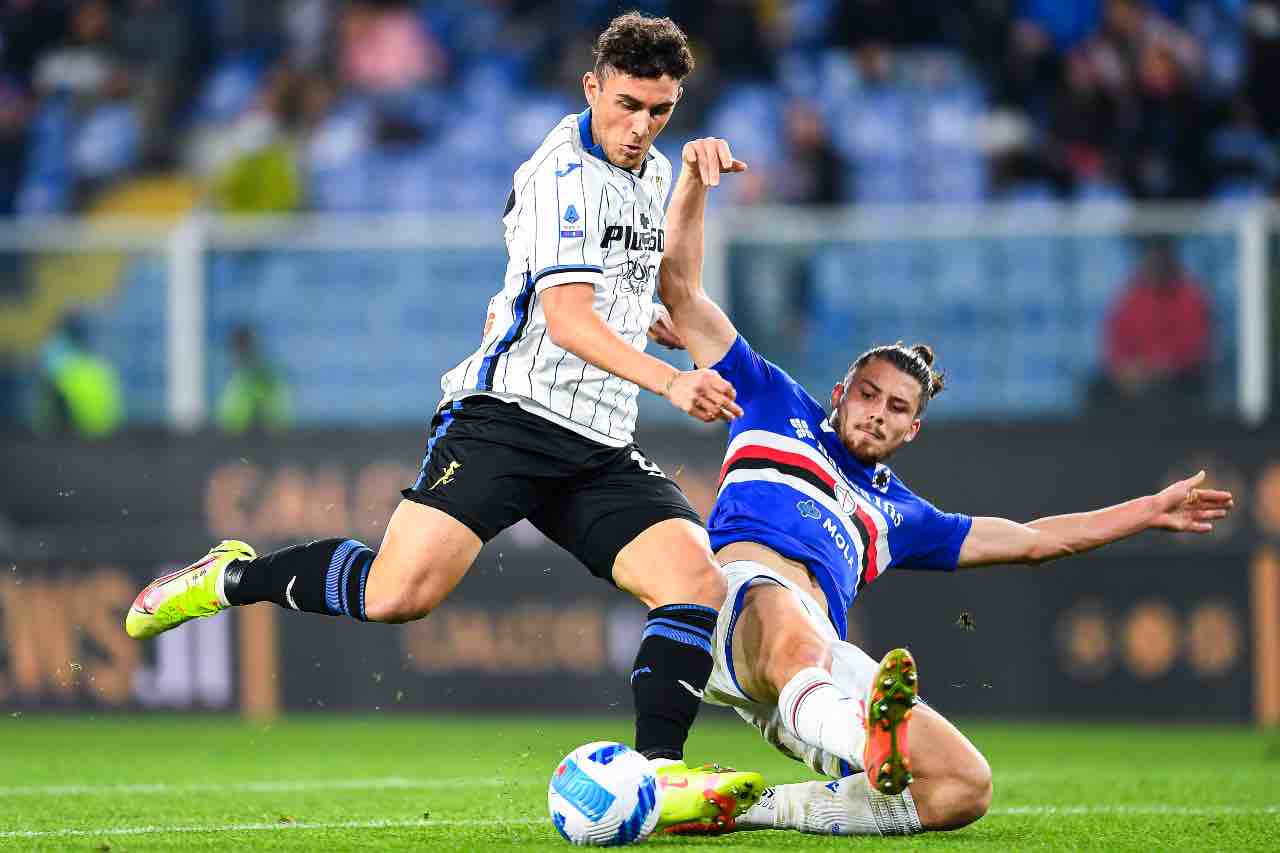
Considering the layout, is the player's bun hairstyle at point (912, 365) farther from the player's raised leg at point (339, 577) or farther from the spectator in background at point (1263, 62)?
the spectator in background at point (1263, 62)

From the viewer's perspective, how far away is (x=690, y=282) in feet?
19.8

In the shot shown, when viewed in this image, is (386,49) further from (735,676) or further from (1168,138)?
(735,676)

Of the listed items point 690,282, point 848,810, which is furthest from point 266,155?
point 848,810

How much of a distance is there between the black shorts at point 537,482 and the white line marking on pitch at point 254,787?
182 centimetres

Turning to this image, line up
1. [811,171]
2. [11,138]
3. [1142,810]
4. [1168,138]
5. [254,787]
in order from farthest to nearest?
[11,138]
[1168,138]
[811,171]
[254,787]
[1142,810]

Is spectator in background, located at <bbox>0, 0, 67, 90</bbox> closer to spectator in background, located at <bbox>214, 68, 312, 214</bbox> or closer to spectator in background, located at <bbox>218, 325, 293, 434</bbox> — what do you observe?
spectator in background, located at <bbox>214, 68, 312, 214</bbox>

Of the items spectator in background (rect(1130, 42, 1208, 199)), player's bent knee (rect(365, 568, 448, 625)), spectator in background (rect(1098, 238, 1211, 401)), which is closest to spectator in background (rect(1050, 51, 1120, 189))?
spectator in background (rect(1130, 42, 1208, 199))

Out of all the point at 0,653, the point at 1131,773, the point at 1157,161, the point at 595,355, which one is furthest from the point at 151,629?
the point at 1157,161

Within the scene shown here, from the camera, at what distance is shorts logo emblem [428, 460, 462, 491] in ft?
17.9

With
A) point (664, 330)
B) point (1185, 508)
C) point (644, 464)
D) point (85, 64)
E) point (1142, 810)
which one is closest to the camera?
point (644, 464)

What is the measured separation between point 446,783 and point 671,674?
229 cm

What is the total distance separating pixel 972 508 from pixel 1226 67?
402cm

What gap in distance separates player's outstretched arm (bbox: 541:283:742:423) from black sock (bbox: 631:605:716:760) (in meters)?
0.65

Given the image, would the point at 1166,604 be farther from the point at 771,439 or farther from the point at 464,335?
the point at 771,439
